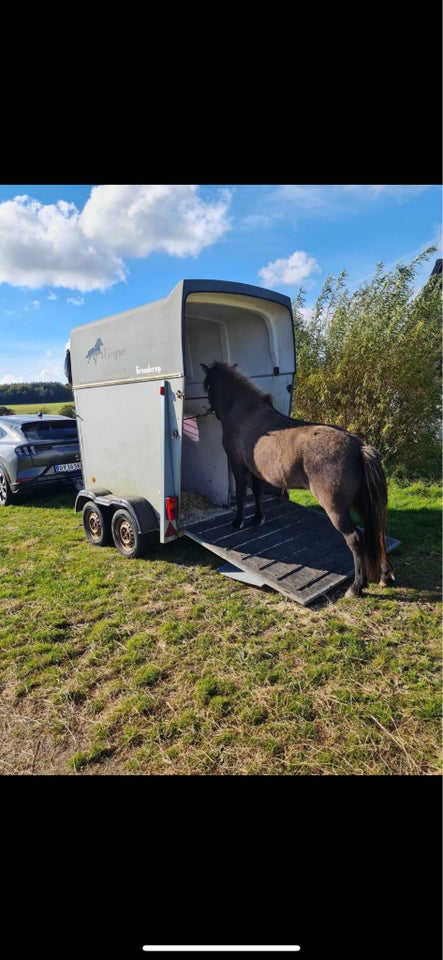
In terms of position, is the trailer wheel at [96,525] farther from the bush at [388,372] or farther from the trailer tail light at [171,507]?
the bush at [388,372]

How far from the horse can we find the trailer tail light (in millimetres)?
1021

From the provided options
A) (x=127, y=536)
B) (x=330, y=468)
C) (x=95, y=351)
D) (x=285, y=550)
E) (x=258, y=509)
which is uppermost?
A: (x=95, y=351)

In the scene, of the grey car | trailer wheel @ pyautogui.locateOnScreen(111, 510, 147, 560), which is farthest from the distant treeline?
trailer wheel @ pyautogui.locateOnScreen(111, 510, 147, 560)

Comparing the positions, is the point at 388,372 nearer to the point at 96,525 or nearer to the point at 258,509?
the point at 258,509

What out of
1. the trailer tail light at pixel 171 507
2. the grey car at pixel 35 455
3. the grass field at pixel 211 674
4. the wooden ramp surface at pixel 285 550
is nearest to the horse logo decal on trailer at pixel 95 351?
the trailer tail light at pixel 171 507

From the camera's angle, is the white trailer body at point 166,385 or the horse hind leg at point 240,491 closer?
the white trailer body at point 166,385

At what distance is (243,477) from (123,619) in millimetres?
2305

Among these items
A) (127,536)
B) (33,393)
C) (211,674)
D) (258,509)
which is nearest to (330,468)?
(258,509)

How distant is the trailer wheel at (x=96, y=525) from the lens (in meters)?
5.19

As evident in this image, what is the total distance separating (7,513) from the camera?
7.29 m

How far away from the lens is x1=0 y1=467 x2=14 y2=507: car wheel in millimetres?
7715

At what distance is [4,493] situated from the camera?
7832 millimetres

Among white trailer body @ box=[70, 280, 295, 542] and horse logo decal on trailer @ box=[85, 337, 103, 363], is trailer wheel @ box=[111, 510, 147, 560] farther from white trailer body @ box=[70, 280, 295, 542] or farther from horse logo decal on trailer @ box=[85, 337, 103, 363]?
horse logo decal on trailer @ box=[85, 337, 103, 363]

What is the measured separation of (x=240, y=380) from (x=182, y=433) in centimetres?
122
